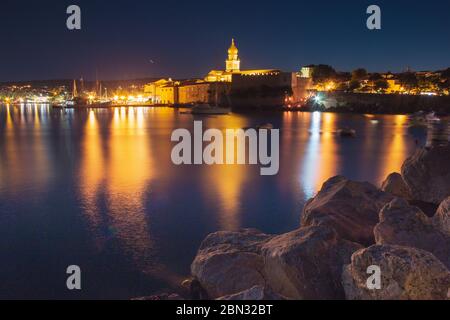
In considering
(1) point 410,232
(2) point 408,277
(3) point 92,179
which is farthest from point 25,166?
(2) point 408,277

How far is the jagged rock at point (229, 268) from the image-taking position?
4.06 meters

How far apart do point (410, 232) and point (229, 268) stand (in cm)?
178

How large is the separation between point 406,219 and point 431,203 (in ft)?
10.7

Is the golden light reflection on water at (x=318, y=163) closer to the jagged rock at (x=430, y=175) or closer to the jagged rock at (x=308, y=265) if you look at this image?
the jagged rock at (x=430, y=175)

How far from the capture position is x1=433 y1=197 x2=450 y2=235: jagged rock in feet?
15.1

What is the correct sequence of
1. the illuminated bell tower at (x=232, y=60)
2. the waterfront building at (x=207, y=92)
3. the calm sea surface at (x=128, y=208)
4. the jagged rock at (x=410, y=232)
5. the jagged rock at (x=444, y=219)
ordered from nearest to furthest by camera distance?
the jagged rock at (x=410, y=232), the jagged rock at (x=444, y=219), the calm sea surface at (x=128, y=208), the waterfront building at (x=207, y=92), the illuminated bell tower at (x=232, y=60)

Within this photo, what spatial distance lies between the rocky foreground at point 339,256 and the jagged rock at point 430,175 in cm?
193

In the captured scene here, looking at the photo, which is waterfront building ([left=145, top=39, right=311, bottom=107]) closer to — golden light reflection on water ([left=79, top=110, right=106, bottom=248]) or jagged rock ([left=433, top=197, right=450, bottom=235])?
golden light reflection on water ([left=79, top=110, right=106, bottom=248])

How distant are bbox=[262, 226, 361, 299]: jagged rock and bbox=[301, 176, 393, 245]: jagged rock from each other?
797mm

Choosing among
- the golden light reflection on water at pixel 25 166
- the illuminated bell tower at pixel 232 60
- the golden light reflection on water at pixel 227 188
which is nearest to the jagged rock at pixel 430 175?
the golden light reflection on water at pixel 227 188

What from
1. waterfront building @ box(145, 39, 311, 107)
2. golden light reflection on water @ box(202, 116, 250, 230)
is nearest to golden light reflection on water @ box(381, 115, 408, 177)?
golden light reflection on water @ box(202, 116, 250, 230)
